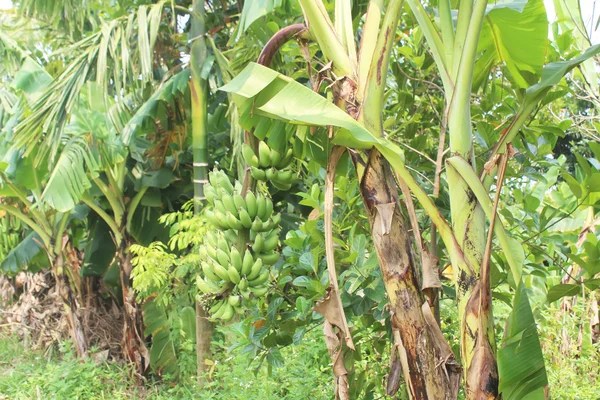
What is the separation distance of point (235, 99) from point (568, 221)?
2.64 metres

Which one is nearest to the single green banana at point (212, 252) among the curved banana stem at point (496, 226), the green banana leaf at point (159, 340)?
A: the curved banana stem at point (496, 226)

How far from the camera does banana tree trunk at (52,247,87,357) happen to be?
4.21 metres

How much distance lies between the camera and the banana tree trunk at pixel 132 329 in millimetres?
4043

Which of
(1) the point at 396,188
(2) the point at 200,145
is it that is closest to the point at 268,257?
(1) the point at 396,188

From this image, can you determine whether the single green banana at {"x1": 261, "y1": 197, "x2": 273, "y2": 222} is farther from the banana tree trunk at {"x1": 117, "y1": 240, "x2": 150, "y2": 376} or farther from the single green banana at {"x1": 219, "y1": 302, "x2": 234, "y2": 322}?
the banana tree trunk at {"x1": 117, "y1": 240, "x2": 150, "y2": 376}

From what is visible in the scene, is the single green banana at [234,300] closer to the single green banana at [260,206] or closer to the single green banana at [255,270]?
the single green banana at [255,270]

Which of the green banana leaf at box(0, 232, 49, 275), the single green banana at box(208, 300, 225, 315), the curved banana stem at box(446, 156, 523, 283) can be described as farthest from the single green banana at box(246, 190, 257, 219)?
the green banana leaf at box(0, 232, 49, 275)

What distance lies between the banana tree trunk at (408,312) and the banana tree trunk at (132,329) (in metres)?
3.30

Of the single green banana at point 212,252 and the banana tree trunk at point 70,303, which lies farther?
the banana tree trunk at point 70,303

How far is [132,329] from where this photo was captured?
13.5 feet

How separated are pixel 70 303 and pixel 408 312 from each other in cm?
384

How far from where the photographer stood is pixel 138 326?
412cm

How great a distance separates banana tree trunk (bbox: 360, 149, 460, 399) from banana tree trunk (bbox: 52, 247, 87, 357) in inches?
147

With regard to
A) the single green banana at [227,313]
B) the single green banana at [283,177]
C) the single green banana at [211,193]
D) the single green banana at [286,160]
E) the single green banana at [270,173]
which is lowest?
the single green banana at [227,313]
